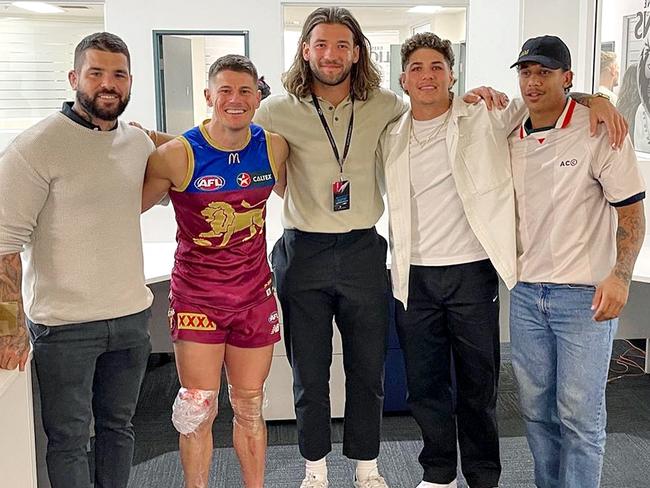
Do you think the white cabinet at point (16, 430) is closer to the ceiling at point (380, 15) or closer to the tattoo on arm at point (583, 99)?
the tattoo on arm at point (583, 99)

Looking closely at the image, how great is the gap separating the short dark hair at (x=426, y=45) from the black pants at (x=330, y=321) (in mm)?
587

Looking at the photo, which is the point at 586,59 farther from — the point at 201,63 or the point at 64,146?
the point at 64,146

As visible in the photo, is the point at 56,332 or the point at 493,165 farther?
the point at 493,165

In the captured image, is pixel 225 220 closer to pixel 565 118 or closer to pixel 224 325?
pixel 224 325

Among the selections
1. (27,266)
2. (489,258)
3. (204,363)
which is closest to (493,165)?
(489,258)

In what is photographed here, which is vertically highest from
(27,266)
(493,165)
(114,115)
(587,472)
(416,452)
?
(114,115)

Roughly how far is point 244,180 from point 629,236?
44.8 inches

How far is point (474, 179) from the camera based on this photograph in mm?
2307

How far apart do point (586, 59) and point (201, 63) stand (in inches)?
87.4

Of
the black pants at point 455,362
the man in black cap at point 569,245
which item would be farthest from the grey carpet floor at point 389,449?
the man in black cap at point 569,245

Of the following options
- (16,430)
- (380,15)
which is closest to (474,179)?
(16,430)

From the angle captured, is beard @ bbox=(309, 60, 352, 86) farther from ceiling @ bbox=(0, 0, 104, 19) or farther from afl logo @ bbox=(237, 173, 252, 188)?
ceiling @ bbox=(0, 0, 104, 19)

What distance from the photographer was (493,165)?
90.4 inches

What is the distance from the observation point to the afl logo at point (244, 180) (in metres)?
2.23
